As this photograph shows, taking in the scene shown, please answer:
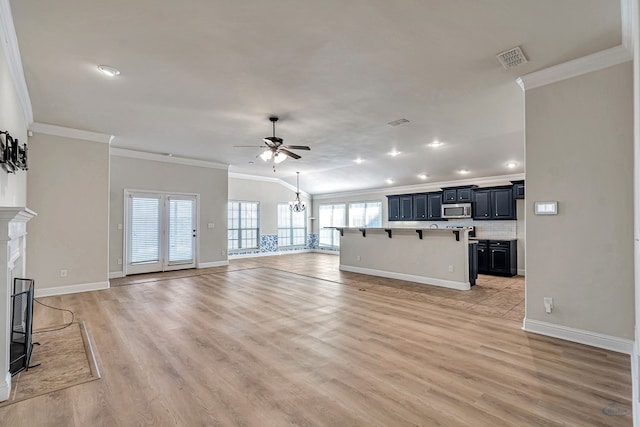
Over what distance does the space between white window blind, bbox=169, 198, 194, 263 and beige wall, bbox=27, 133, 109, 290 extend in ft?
6.68

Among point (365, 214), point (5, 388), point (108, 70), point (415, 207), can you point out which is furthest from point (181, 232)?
point (415, 207)

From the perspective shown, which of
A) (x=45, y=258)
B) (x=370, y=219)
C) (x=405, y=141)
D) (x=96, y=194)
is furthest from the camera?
(x=370, y=219)

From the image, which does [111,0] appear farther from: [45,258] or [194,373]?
[45,258]

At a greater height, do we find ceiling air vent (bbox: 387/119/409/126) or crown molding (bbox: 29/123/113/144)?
ceiling air vent (bbox: 387/119/409/126)

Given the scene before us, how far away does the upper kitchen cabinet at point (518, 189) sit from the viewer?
739 centimetres

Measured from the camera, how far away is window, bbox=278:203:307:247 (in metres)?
12.1

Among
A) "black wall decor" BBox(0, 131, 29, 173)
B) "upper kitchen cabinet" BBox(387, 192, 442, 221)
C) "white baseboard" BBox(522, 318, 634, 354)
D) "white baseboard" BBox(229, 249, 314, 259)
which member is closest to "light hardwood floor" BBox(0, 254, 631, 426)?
"white baseboard" BBox(522, 318, 634, 354)

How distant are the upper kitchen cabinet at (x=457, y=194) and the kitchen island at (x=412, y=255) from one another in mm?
2796

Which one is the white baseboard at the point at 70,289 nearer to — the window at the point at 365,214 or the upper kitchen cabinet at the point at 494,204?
the window at the point at 365,214

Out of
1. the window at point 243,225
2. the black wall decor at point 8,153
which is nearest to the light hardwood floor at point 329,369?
the black wall decor at point 8,153

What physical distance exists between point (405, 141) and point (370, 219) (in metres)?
5.23

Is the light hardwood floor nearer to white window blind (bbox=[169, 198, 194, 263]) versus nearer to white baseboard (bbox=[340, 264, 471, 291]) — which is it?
white baseboard (bbox=[340, 264, 471, 291])

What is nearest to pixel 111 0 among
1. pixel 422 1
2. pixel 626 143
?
pixel 422 1

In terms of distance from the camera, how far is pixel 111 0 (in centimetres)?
233
